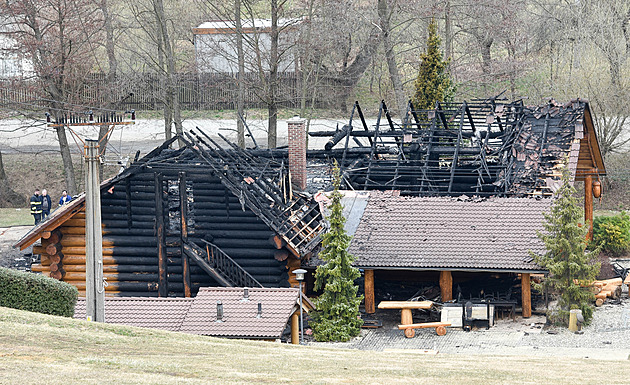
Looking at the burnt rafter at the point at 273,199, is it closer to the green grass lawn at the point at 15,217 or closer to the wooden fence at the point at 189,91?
the wooden fence at the point at 189,91

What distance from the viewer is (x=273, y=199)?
1067 inches

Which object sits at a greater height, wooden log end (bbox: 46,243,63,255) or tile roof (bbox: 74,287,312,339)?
wooden log end (bbox: 46,243,63,255)

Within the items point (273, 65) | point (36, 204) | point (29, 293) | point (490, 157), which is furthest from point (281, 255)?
point (273, 65)

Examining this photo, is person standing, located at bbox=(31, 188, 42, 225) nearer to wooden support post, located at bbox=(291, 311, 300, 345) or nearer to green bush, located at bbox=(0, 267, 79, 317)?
wooden support post, located at bbox=(291, 311, 300, 345)

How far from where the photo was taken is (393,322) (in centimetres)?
2645

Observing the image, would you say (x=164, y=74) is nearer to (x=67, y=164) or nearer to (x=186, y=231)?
(x=67, y=164)

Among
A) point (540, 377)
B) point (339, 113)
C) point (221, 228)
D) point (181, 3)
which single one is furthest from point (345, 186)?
point (181, 3)

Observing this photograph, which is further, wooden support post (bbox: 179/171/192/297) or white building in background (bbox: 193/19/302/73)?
white building in background (bbox: 193/19/302/73)

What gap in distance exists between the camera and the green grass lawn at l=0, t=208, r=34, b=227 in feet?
131

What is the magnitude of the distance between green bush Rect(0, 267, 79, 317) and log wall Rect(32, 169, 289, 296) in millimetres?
8880

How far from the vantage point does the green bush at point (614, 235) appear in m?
34.0

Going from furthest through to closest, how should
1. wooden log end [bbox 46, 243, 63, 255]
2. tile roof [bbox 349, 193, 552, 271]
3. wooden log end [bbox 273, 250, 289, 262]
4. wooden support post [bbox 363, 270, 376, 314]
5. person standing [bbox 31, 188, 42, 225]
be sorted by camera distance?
person standing [bbox 31, 188, 42, 225]
wooden log end [bbox 46, 243, 63, 255]
wooden support post [bbox 363, 270, 376, 314]
wooden log end [bbox 273, 250, 289, 262]
tile roof [bbox 349, 193, 552, 271]

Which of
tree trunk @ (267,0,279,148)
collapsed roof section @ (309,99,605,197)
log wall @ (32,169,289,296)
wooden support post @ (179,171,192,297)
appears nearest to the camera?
wooden support post @ (179,171,192,297)

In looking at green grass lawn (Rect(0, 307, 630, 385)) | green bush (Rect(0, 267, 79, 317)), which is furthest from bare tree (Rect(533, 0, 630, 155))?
green bush (Rect(0, 267, 79, 317))
